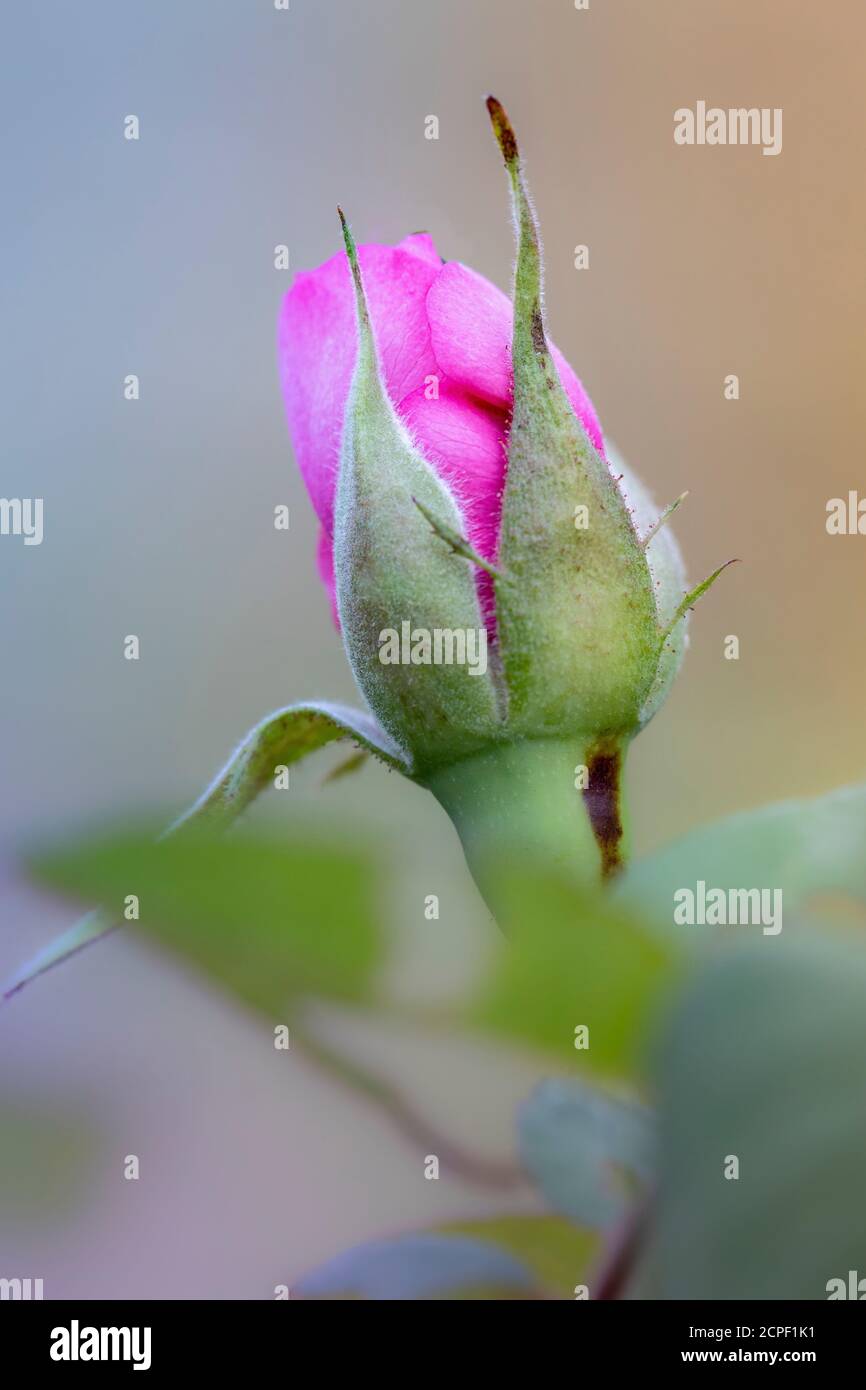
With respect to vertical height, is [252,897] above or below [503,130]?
below

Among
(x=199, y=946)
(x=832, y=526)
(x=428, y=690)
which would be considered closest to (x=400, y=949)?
(x=199, y=946)

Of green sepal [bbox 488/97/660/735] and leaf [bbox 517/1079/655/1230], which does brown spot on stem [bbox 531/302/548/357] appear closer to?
green sepal [bbox 488/97/660/735]

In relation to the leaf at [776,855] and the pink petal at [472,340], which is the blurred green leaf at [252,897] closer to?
the leaf at [776,855]

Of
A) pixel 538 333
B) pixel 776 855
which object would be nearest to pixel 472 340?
pixel 538 333

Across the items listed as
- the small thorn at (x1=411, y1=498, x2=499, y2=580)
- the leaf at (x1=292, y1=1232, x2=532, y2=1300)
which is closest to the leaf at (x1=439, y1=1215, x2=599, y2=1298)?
the leaf at (x1=292, y1=1232, x2=532, y2=1300)

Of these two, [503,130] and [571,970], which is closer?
[571,970]

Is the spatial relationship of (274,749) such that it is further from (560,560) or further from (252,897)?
(252,897)
